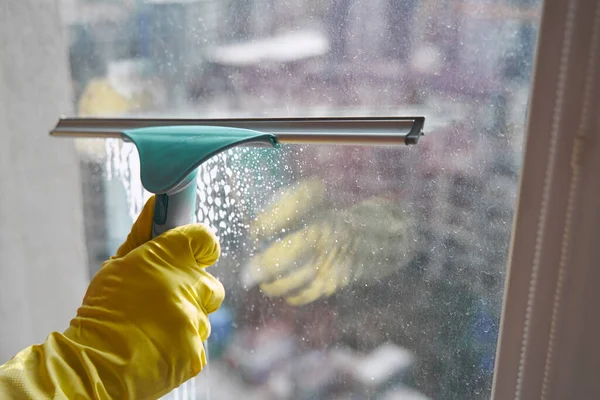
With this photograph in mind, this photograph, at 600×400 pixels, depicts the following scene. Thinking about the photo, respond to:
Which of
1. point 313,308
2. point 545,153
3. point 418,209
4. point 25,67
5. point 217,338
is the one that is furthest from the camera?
point 25,67

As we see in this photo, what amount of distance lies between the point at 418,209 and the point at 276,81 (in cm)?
24

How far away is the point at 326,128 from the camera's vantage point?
0.61 m

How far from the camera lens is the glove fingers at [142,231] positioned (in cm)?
64

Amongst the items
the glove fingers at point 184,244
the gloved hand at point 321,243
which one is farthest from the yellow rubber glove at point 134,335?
the gloved hand at point 321,243

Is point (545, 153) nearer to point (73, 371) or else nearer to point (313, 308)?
point (313, 308)

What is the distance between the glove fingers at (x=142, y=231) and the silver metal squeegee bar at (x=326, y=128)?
0.14 m

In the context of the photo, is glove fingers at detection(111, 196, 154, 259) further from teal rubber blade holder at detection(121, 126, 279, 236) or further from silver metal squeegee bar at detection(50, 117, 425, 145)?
silver metal squeegee bar at detection(50, 117, 425, 145)

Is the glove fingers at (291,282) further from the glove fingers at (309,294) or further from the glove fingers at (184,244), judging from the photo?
the glove fingers at (184,244)

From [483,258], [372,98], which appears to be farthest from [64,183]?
[483,258]

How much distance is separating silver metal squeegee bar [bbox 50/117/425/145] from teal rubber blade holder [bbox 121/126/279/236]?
0.04 metres

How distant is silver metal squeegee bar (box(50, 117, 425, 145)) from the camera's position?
0.55 metres

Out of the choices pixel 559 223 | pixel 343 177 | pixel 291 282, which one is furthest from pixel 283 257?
pixel 559 223

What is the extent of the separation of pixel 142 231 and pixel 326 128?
245mm

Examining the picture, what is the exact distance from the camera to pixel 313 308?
2.35ft
